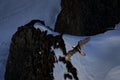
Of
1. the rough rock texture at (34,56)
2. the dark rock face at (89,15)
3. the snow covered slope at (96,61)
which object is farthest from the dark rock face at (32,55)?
the dark rock face at (89,15)

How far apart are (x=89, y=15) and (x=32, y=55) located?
2.75 metres

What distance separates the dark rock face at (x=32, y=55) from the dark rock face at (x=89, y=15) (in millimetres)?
2103

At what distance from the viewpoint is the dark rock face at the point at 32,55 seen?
527 cm

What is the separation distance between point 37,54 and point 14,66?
1.03 meters

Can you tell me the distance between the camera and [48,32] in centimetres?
555

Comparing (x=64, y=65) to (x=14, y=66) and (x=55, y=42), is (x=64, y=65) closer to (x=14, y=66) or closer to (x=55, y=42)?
(x=55, y=42)

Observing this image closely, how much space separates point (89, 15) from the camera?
25.8 feet

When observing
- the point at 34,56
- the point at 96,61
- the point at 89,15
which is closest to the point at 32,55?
the point at 34,56

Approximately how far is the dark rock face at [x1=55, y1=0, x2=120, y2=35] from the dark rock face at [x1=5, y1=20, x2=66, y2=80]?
210cm

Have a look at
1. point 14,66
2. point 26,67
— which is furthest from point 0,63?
point 26,67

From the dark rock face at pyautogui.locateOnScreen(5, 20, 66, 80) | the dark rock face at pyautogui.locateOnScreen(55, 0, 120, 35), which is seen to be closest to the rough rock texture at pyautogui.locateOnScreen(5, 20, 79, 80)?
the dark rock face at pyautogui.locateOnScreen(5, 20, 66, 80)

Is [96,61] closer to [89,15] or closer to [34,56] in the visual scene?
[34,56]

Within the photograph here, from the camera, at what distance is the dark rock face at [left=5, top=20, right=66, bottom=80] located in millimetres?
5266

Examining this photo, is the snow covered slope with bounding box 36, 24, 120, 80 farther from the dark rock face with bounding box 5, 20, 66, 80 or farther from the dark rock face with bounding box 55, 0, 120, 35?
the dark rock face with bounding box 55, 0, 120, 35
